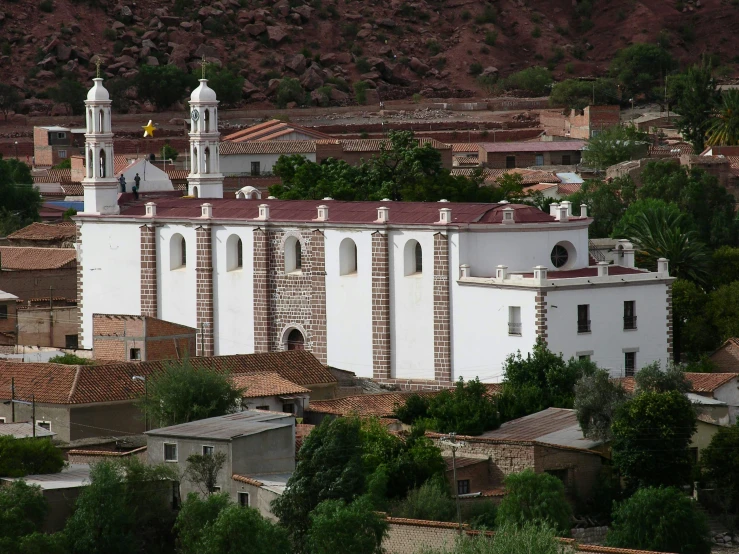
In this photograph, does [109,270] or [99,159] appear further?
[99,159]

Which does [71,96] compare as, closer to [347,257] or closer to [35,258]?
[35,258]

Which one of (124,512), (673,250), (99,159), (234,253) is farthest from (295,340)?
(124,512)

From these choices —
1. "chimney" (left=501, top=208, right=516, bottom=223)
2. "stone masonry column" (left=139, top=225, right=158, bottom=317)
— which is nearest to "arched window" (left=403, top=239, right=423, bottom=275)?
"chimney" (left=501, top=208, right=516, bottom=223)

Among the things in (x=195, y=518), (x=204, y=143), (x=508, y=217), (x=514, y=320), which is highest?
(x=204, y=143)

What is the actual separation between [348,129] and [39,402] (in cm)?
7055

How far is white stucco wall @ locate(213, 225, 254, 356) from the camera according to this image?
58.6m

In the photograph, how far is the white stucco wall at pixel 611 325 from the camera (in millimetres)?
51469

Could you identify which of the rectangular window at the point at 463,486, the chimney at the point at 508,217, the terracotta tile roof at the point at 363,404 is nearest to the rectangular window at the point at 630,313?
the chimney at the point at 508,217

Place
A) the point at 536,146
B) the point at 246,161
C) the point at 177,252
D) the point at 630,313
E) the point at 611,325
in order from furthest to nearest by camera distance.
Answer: the point at 536,146 → the point at 246,161 → the point at 177,252 → the point at 630,313 → the point at 611,325

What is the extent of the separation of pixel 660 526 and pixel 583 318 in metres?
13.8

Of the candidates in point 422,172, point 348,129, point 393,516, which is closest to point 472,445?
point 393,516

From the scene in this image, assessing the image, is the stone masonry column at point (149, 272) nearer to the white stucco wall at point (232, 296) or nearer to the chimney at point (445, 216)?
the white stucco wall at point (232, 296)

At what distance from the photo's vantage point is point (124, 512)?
3803cm

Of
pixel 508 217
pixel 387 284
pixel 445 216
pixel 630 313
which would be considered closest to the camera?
pixel 630 313
